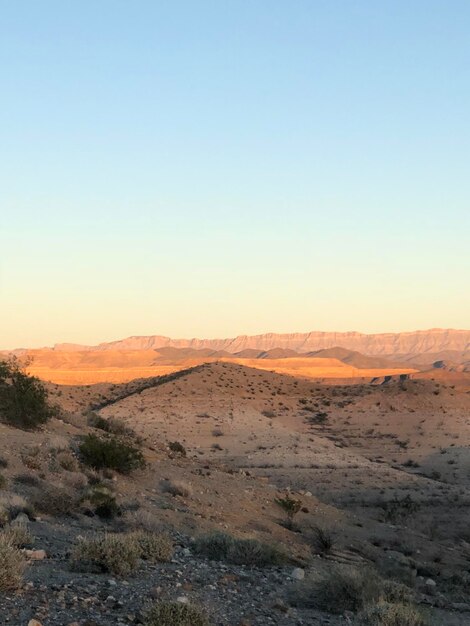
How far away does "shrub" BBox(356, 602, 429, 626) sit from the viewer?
26.6 ft

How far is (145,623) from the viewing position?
7008 mm

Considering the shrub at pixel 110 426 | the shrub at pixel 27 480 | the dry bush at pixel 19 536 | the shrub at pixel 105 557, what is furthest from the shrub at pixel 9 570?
the shrub at pixel 110 426

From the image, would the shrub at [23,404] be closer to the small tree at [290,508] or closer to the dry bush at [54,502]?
the dry bush at [54,502]

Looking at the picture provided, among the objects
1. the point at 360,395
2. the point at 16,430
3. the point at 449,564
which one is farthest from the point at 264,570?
the point at 360,395

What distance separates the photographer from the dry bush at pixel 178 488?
1870 centimetres

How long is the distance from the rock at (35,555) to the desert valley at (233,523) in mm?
26

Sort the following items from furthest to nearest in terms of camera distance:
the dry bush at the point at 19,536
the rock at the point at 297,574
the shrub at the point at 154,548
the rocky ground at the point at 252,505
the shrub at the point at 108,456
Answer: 1. the shrub at the point at 108,456
2. the rock at the point at 297,574
3. the shrub at the point at 154,548
4. the dry bush at the point at 19,536
5. the rocky ground at the point at 252,505

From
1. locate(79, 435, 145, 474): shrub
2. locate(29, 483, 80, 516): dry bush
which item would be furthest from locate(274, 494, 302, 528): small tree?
locate(29, 483, 80, 516): dry bush

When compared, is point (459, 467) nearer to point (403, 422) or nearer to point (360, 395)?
point (403, 422)

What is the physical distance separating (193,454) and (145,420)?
37.8 ft

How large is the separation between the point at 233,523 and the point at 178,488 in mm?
2328

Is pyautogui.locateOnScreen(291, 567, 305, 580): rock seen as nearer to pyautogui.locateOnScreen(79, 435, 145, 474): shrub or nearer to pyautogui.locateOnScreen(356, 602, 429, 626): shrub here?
pyautogui.locateOnScreen(356, 602, 429, 626): shrub

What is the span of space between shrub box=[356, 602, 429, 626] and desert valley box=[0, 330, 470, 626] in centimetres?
2

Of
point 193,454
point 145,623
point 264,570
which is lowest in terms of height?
point 193,454
